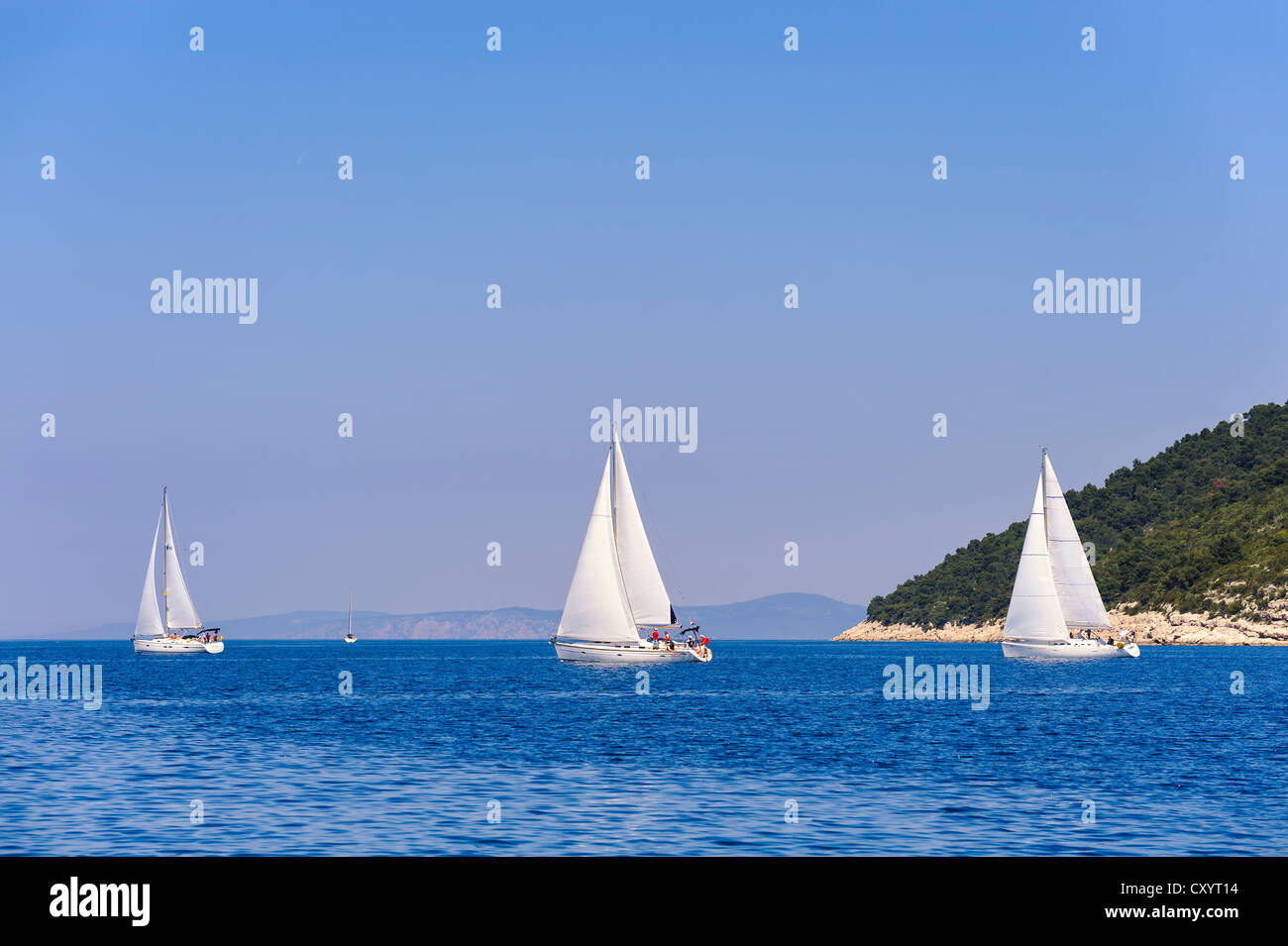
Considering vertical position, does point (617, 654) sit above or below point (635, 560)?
below

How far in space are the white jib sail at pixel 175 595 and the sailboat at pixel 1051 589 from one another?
104 m

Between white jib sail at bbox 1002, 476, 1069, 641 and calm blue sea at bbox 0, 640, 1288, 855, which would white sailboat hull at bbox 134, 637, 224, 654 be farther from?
white jib sail at bbox 1002, 476, 1069, 641

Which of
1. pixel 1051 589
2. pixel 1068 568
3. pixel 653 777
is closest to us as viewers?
pixel 653 777

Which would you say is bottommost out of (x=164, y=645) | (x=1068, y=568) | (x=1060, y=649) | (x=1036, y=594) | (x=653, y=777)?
(x=164, y=645)

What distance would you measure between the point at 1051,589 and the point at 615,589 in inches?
1951

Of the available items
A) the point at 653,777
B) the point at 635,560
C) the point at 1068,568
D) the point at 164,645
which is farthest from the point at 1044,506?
the point at 164,645

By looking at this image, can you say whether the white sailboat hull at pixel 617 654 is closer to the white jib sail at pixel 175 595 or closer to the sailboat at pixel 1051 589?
the sailboat at pixel 1051 589

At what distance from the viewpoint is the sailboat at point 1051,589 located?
13025cm

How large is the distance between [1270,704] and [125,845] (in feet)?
228

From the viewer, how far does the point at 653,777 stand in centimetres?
4128

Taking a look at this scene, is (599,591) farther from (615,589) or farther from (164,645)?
(164,645)

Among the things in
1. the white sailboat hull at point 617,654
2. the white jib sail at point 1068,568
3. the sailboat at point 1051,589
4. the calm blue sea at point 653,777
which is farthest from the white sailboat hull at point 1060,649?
the calm blue sea at point 653,777

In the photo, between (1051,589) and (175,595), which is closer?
(1051,589)

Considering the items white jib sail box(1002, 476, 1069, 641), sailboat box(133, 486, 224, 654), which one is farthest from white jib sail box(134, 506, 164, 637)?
white jib sail box(1002, 476, 1069, 641)
